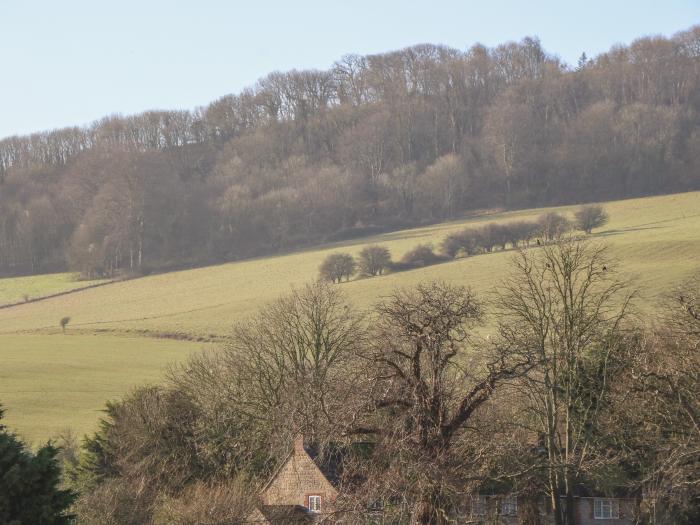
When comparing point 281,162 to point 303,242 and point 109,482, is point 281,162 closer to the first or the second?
point 303,242

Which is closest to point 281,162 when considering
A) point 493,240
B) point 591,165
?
point 591,165

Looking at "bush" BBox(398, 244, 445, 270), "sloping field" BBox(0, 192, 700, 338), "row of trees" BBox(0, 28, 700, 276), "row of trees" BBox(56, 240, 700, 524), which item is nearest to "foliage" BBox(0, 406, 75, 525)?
"row of trees" BBox(56, 240, 700, 524)

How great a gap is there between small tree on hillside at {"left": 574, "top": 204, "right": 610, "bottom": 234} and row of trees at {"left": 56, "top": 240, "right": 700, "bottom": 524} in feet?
143

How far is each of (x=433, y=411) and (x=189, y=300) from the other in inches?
2332

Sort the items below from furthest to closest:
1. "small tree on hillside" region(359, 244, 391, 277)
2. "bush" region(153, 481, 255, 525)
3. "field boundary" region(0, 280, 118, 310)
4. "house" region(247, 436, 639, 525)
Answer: "field boundary" region(0, 280, 118, 310) → "small tree on hillside" region(359, 244, 391, 277) → "house" region(247, 436, 639, 525) → "bush" region(153, 481, 255, 525)

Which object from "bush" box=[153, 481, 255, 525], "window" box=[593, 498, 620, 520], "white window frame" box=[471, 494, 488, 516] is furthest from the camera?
"window" box=[593, 498, 620, 520]

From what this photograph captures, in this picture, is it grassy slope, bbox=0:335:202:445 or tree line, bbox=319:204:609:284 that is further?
tree line, bbox=319:204:609:284

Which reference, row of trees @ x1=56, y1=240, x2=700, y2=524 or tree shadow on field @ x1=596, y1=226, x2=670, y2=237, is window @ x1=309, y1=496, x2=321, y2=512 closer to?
row of trees @ x1=56, y1=240, x2=700, y2=524

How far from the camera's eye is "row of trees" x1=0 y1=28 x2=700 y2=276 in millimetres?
98312

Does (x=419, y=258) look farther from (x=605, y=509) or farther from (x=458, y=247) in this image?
(x=605, y=509)

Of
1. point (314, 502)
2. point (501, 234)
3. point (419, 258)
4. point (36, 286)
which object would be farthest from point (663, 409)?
point (36, 286)

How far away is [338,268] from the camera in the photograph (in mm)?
74188

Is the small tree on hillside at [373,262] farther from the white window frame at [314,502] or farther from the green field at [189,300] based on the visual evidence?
the white window frame at [314,502]

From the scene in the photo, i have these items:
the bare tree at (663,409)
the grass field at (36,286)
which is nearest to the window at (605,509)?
the bare tree at (663,409)
